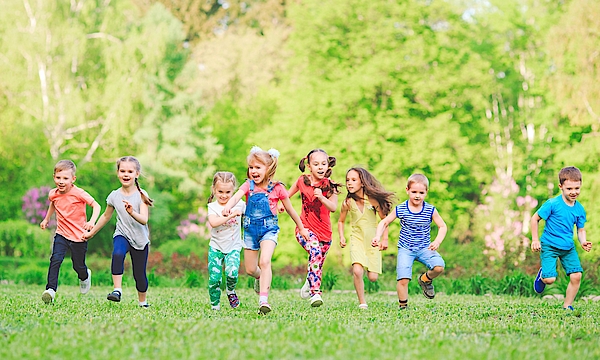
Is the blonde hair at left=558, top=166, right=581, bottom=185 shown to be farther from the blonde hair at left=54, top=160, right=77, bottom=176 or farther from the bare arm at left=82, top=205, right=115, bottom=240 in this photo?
the blonde hair at left=54, top=160, right=77, bottom=176

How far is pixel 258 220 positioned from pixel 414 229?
204 centimetres

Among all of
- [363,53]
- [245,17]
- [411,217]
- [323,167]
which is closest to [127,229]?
[323,167]

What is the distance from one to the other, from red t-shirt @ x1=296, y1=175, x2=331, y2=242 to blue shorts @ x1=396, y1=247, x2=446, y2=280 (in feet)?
3.87

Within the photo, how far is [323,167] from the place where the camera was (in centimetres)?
1011

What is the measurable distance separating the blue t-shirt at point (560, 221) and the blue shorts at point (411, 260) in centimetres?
148

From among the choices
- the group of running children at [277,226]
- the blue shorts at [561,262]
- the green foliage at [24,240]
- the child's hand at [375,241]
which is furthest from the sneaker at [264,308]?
the green foliage at [24,240]

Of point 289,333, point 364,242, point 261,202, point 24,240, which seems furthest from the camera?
point 24,240

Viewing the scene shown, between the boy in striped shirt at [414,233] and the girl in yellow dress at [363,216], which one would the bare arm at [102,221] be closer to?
the girl in yellow dress at [363,216]

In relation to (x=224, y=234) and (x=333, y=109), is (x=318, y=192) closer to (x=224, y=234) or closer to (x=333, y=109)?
(x=224, y=234)

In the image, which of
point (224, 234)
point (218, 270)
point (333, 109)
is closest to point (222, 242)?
point (224, 234)

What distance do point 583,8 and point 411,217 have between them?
66.6 ft

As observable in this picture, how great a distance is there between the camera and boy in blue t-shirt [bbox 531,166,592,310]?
380 inches

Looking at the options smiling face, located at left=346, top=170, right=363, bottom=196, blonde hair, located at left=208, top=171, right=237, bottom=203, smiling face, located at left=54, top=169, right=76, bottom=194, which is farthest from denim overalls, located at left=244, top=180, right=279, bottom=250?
smiling face, located at left=54, top=169, right=76, bottom=194

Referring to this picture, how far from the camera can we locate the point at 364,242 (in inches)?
397
